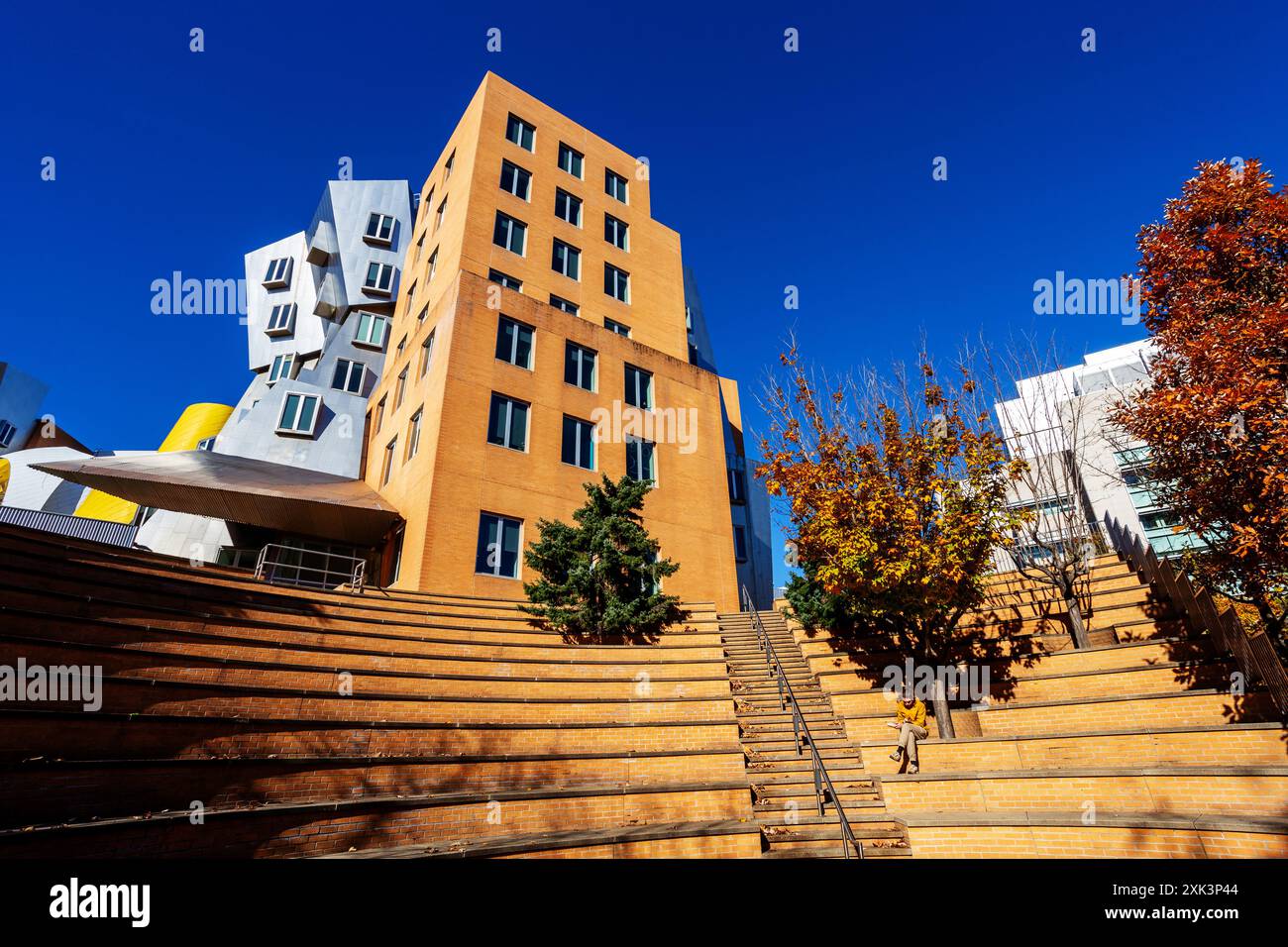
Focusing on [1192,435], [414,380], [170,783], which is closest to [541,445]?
[414,380]

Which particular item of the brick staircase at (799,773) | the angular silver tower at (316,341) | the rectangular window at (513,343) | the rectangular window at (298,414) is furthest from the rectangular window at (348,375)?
the brick staircase at (799,773)

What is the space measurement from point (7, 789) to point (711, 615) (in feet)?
44.7

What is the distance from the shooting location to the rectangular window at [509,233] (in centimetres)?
2369

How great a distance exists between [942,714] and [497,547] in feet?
→ 41.5

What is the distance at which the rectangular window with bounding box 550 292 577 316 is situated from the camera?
79.6ft

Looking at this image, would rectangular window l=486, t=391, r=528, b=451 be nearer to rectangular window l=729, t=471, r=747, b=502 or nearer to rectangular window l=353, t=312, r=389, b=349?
rectangular window l=353, t=312, r=389, b=349

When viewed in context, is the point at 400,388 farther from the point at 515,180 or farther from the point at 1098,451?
the point at 1098,451

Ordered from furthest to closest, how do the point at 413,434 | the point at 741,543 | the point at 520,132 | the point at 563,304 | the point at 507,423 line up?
the point at 741,543 → the point at 520,132 → the point at 563,304 → the point at 413,434 → the point at 507,423

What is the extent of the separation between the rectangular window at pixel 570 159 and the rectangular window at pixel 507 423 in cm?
1405

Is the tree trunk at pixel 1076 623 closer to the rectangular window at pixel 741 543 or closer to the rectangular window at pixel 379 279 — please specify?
the rectangular window at pixel 741 543

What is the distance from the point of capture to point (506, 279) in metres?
23.2

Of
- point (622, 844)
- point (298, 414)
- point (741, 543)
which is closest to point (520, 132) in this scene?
point (298, 414)

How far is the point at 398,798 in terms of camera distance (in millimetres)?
7398
